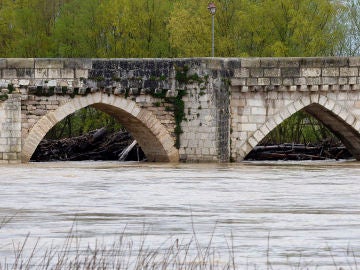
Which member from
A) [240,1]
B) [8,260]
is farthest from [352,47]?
[8,260]

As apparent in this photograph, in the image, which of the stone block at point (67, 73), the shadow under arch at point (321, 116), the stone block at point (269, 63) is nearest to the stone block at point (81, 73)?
the stone block at point (67, 73)

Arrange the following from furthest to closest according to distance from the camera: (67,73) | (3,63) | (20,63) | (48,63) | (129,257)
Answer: (67,73)
(48,63)
(20,63)
(3,63)
(129,257)

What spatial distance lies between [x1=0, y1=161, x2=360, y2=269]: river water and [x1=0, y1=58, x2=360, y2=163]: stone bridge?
2419 mm

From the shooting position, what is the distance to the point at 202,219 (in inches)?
610

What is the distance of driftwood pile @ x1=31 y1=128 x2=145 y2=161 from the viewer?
124 feet

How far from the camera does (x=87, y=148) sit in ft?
126

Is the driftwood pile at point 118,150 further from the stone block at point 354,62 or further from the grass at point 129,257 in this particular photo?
the grass at point 129,257

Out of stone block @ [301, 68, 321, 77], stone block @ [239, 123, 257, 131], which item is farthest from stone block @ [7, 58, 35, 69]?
stone block @ [301, 68, 321, 77]

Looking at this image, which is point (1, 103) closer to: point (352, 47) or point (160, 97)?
point (160, 97)

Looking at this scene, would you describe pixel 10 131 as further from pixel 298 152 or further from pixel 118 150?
pixel 298 152

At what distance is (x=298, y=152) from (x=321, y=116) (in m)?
3.98

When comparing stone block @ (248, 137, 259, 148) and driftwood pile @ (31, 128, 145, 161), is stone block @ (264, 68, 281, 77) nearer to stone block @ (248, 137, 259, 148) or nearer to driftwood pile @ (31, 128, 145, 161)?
stone block @ (248, 137, 259, 148)

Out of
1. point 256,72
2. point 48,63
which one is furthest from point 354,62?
point 48,63

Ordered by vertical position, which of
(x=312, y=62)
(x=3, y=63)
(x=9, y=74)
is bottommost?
(x=9, y=74)
